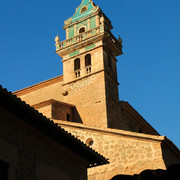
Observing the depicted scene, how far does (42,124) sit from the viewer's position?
32.8 ft

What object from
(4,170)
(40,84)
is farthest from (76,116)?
(4,170)

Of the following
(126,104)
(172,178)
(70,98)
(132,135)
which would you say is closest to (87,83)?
(70,98)

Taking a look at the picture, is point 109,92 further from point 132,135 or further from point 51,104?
point 132,135

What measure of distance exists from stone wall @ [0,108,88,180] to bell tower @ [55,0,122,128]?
43.5ft

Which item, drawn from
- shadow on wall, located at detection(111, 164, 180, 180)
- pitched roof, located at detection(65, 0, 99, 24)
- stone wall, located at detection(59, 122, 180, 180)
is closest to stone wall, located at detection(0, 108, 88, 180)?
shadow on wall, located at detection(111, 164, 180, 180)

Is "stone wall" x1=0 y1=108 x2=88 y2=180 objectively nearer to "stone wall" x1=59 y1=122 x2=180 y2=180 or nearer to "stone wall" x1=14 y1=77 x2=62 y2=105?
"stone wall" x1=59 y1=122 x2=180 y2=180

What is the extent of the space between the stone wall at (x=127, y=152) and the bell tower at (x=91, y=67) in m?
6.33

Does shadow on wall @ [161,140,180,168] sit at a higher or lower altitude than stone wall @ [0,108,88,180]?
higher

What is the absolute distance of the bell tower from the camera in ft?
82.6

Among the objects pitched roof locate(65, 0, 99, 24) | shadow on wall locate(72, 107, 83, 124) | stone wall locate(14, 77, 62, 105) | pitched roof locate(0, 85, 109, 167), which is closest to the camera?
pitched roof locate(0, 85, 109, 167)

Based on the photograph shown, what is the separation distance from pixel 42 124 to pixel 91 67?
16892 mm

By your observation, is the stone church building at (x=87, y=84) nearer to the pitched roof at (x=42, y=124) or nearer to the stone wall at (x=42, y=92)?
the stone wall at (x=42, y=92)

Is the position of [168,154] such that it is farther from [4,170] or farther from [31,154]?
[4,170]

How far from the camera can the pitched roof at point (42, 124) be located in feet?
29.5
